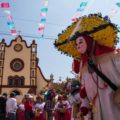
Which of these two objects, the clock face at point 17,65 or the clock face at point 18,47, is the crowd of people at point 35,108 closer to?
the clock face at point 17,65

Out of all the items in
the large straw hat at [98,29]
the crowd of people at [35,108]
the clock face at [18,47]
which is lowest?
the crowd of people at [35,108]

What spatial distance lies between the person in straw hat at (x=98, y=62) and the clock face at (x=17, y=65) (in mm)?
48153

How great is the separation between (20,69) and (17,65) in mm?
806

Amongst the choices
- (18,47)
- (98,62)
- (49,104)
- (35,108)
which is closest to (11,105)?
(35,108)

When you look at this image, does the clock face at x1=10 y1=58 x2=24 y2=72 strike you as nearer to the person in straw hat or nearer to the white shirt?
the white shirt

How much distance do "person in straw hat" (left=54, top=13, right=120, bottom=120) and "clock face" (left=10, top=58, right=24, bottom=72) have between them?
158 ft

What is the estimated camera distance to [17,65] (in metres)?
52.2

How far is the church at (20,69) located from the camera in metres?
51.0

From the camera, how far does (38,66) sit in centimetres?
5397

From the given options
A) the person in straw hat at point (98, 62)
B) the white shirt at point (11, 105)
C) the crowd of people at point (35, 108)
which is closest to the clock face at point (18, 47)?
the crowd of people at point (35, 108)

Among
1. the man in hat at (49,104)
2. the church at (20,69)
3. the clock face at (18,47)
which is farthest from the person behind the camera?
the clock face at (18,47)

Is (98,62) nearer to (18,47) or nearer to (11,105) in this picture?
(11,105)

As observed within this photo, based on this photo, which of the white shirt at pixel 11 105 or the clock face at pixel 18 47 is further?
the clock face at pixel 18 47

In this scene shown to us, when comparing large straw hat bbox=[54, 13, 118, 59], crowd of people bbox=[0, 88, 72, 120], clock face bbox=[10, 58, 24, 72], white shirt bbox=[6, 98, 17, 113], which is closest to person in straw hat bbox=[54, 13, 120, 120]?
large straw hat bbox=[54, 13, 118, 59]
